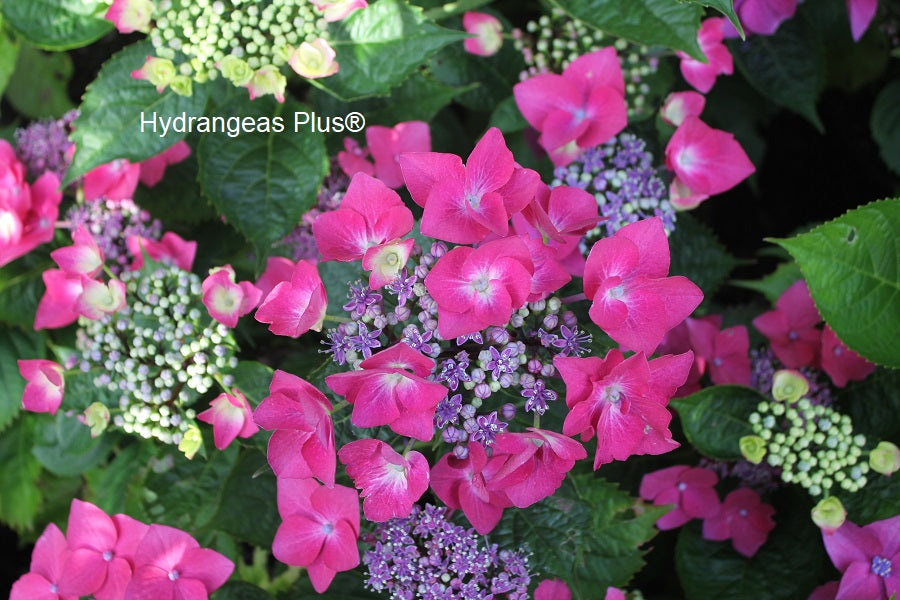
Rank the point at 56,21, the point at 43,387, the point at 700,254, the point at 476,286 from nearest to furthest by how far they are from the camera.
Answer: the point at 476,286
the point at 43,387
the point at 56,21
the point at 700,254

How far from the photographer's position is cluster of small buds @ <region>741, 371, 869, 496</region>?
1.12 meters

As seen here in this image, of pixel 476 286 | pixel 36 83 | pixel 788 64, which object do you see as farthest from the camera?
pixel 36 83

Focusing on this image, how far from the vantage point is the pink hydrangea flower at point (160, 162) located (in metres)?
1.45

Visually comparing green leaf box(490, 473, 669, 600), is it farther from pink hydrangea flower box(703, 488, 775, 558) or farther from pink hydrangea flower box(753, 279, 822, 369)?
pink hydrangea flower box(753, 279, 822, 369)

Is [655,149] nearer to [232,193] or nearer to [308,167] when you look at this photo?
[308,167]

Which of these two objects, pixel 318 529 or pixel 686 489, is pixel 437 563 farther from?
pixel 686 489

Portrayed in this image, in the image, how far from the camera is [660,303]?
2.91ft

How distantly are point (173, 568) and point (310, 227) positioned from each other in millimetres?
587

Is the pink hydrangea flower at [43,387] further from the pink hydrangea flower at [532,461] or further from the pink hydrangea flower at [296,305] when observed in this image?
the pink hydrangea flower at [532,461]

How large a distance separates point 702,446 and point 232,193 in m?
0.79

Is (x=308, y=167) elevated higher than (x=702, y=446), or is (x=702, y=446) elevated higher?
(x=308, y=167)

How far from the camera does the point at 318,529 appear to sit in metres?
1.06

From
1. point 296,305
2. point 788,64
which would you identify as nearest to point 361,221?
point 296,305

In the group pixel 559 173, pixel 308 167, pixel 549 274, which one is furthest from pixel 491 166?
pixel 308 167
